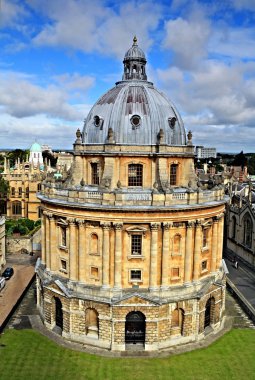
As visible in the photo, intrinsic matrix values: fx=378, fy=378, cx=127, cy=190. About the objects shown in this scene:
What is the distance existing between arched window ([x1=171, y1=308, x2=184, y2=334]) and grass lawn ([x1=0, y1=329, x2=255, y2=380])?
2707 millimetres

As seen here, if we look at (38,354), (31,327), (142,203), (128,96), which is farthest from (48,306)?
(128,96)

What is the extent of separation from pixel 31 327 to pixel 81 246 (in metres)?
10.7

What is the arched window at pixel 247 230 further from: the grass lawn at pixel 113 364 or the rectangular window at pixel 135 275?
the rectangular window at pixel 135 275

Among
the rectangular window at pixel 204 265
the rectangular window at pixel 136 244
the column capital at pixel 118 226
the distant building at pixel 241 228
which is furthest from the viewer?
the distant building at pixel 241 228

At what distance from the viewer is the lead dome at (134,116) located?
36188 mm

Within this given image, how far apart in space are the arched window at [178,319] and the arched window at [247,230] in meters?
26.9

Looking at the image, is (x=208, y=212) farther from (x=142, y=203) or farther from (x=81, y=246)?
(x=81, y=246)

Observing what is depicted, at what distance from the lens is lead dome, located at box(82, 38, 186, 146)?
1425 inches

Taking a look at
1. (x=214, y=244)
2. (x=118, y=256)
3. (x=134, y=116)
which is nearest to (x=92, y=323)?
(x=118, y=256)

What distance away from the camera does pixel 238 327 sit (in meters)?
38.7

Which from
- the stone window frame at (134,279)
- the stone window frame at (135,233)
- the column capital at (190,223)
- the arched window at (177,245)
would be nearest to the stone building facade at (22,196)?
the stone window frame at (134,279)

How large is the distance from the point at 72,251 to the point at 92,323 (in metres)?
7.01

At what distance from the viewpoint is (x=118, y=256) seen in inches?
1315

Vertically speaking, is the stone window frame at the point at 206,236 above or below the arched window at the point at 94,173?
below
